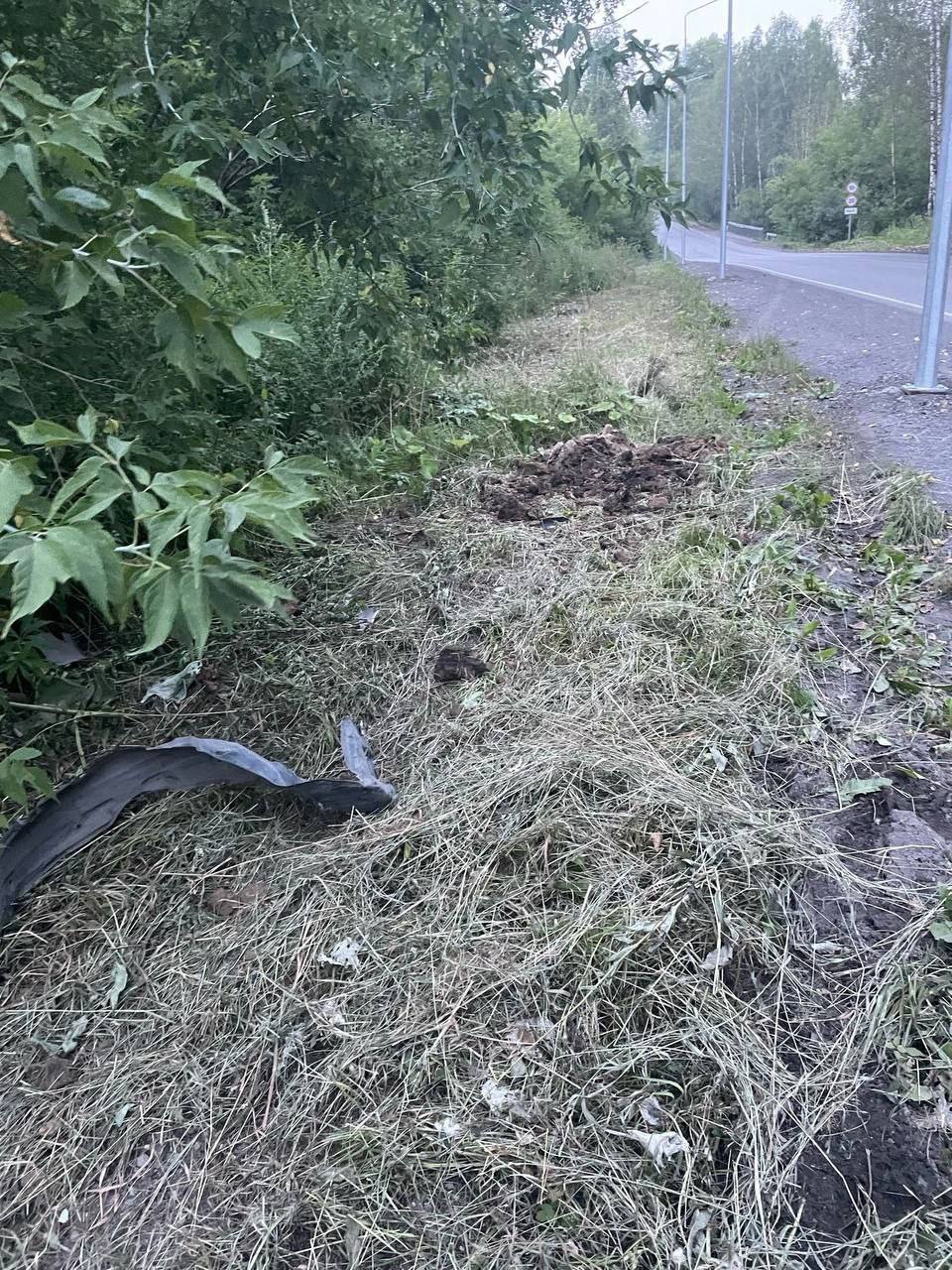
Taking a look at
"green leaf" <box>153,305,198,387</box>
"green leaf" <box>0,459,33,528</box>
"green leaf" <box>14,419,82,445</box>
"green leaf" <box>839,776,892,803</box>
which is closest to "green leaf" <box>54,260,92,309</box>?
"green leaf" <box>153,305,198,387</box>

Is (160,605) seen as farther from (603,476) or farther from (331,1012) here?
(603,476)

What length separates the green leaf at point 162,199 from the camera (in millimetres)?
1400

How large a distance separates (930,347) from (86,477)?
19.0 feet

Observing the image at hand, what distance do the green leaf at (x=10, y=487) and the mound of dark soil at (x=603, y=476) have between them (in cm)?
268

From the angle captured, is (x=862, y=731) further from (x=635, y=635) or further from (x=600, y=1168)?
(x=600, y=1168)

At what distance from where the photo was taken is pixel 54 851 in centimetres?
222

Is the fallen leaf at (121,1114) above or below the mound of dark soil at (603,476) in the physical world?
below

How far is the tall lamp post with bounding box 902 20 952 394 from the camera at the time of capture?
5.45 meters

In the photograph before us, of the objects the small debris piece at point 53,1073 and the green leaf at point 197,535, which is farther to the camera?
the small debris piece at point 53,1073

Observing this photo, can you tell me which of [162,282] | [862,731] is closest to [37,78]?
[162,282]

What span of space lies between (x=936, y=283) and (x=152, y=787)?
5819mm

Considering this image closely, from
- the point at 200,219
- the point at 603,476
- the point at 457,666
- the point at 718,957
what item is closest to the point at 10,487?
the point at 718,957

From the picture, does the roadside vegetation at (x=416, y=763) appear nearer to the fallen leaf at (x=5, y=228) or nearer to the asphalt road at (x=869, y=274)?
the fallen leaf at (x=5, y=228)

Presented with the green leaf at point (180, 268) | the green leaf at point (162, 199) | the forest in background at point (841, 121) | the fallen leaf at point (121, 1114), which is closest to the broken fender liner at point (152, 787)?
the fallen leaf at point (121, 1114)
